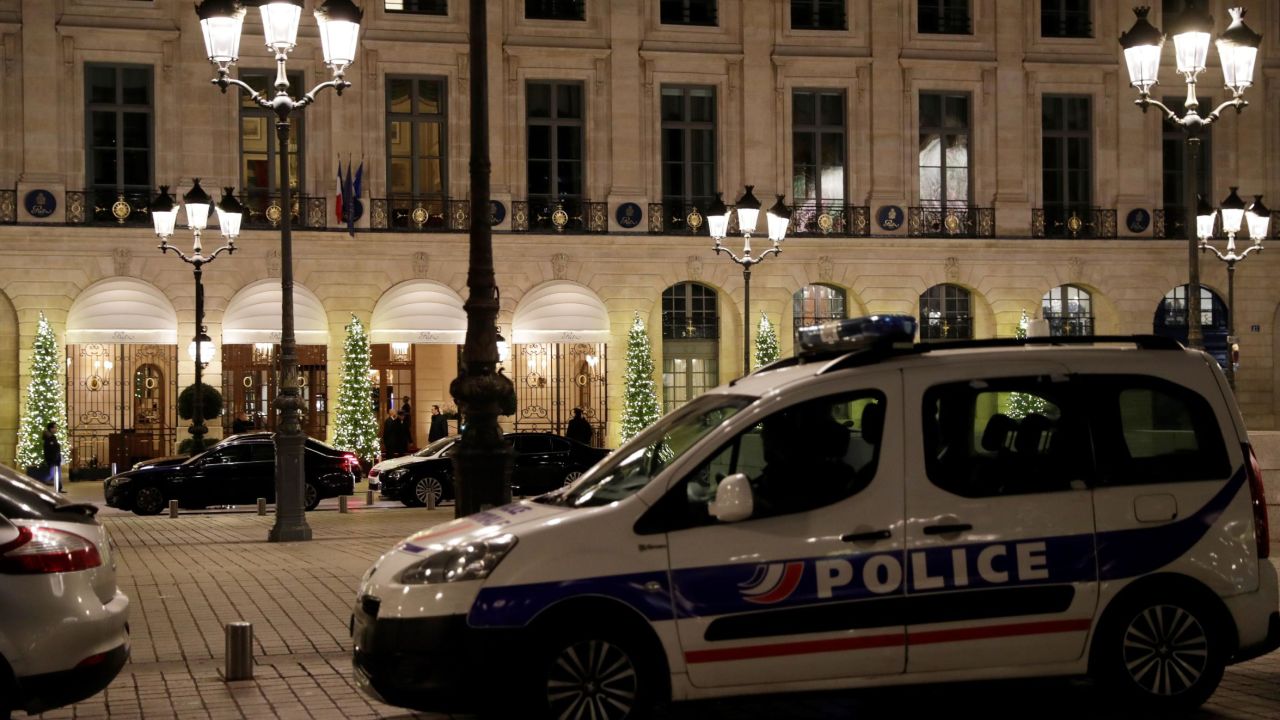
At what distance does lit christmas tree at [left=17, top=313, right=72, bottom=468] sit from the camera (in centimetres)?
3434

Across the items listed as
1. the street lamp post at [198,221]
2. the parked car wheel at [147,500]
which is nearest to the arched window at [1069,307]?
the street lamp post at [198,221]

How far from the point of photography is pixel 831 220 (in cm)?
4000

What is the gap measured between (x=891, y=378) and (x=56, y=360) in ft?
101

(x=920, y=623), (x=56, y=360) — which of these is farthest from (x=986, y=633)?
(x=56, y=360)

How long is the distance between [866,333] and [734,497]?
1.26 m

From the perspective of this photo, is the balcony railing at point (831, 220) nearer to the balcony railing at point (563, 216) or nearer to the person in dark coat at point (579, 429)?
the balcony railing at point (563, 216)

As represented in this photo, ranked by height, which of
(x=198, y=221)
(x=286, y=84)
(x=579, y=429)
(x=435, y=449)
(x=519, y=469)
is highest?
(x=286, y=84)

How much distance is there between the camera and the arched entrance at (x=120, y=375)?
35.8m

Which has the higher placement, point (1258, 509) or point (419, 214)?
point (419, 214)

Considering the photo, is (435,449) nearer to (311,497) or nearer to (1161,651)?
(311,497)

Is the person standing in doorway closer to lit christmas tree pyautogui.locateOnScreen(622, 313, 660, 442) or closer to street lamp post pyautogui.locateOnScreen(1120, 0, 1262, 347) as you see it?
lit christmas tree pyautogui.locateOnScreen(622, 313, 660, 442)

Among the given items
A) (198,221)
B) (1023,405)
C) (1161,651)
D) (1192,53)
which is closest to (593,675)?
(1023,405)

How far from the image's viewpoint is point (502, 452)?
10.3 meters

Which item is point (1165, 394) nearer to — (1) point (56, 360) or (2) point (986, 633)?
(2) point (986, 633)
